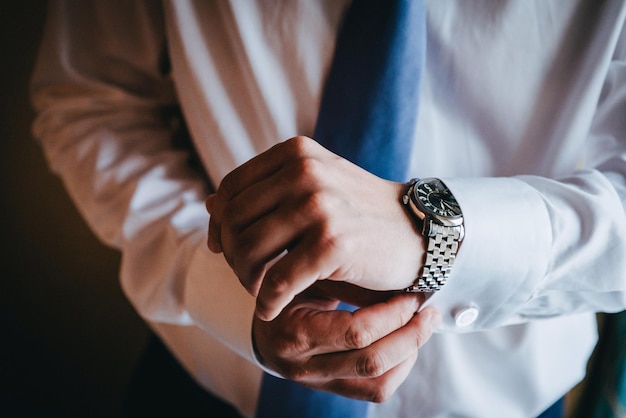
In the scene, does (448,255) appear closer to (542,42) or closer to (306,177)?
(306,177)

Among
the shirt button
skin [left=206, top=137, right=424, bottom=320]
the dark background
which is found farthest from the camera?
the dark background

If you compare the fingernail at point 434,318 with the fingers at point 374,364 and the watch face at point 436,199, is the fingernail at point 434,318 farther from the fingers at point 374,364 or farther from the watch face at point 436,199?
the watch face at point 436,199

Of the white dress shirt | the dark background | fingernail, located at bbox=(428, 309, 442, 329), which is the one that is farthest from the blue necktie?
the dark background

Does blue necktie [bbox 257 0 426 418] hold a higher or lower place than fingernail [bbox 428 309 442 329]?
higher

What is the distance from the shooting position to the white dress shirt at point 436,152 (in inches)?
20.9

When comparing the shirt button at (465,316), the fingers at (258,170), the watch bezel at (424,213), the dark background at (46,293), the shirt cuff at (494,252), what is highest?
the fingers at (258,170)

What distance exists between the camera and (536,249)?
20.0 inches

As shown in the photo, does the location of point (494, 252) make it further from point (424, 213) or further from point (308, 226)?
point (308, 226)

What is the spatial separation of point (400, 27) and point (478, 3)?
145 mm

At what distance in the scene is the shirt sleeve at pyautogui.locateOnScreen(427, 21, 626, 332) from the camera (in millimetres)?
487

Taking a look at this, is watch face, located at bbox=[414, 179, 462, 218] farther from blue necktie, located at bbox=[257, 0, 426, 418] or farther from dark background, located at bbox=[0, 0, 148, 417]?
dark background, located at bbox=[0, 0, 148, 417]

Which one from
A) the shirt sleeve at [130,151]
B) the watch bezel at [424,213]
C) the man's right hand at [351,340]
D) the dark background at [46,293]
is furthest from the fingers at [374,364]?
the dark background at [46,293]

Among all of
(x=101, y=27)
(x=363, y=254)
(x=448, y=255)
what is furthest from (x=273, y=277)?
(x=101, y=27)

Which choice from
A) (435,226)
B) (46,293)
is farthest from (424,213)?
(46,293)
